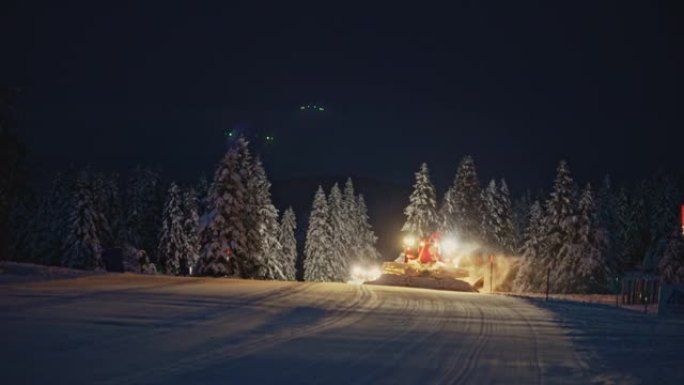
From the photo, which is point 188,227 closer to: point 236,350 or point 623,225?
point 623,225

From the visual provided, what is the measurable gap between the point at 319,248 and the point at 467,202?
16775 millimetres

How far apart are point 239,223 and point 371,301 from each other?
21.8 meters

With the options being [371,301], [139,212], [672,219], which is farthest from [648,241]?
[371,301]

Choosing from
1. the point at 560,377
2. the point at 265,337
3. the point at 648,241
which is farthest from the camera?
the point at 648,241

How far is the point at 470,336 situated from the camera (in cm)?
1387

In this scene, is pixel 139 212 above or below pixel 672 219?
below

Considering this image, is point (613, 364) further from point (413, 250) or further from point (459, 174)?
point (459, 174)

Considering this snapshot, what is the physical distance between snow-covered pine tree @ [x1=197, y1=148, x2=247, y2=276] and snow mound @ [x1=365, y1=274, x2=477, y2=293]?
7980 mm

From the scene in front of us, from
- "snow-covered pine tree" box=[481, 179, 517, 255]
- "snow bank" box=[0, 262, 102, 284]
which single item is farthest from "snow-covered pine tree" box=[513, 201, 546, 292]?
"snow bank" box=[0, 262, 102, 284]

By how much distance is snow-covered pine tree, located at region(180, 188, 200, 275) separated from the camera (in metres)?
65.0

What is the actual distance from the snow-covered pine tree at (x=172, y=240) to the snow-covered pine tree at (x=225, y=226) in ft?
78.2

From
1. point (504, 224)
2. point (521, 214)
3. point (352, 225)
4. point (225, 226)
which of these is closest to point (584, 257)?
point (504, 224)

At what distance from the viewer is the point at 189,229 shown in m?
66.1

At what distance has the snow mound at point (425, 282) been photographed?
40.0 metres
